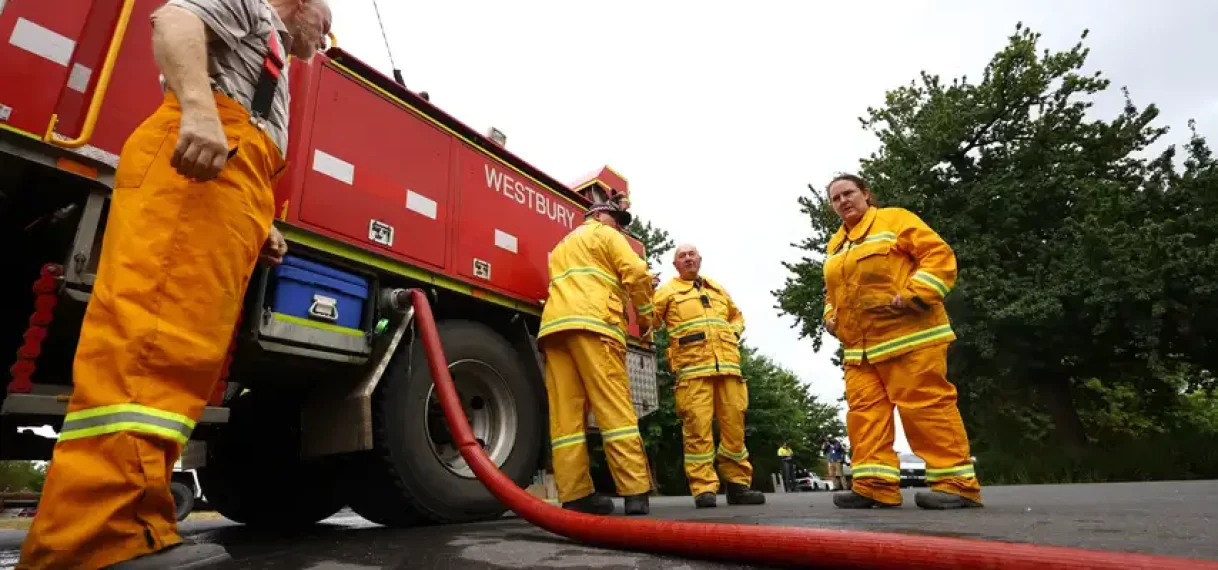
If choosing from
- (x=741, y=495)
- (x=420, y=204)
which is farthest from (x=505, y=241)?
(x=741, y=495)

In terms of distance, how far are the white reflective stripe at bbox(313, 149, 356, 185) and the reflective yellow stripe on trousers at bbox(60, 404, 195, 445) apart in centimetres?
179

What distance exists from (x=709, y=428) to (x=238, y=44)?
139 inches

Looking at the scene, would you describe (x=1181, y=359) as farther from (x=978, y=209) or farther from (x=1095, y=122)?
(x=1095, y=122)

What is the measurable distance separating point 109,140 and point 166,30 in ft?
2.60

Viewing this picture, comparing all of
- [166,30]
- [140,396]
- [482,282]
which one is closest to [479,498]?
[482,282]

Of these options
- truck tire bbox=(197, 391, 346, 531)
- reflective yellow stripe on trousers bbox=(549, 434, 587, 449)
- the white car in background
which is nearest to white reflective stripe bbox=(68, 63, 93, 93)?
truck tire bbox=(197, 391, 346, 531)

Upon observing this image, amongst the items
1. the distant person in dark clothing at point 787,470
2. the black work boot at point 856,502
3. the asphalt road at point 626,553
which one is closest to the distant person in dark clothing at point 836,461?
the distant person in dark clothing at point 787,470

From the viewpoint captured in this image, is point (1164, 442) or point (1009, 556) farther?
point (1164, 442)

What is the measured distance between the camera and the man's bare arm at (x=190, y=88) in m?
1.53

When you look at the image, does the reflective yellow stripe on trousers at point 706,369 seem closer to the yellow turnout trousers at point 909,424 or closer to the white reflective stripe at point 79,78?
the yellow turnout trousers at point 909,424

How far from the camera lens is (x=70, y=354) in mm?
2428

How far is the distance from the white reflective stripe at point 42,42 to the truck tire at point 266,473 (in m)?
1.81

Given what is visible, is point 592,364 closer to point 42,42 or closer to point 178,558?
point 178,558

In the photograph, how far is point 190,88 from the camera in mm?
1607
